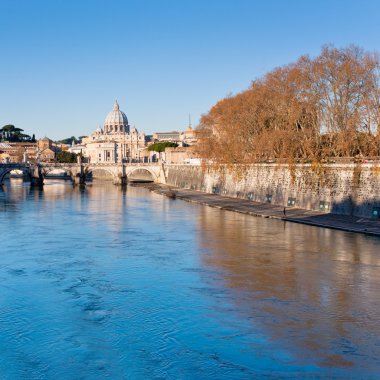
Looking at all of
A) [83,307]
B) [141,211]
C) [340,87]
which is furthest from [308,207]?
[83,307]

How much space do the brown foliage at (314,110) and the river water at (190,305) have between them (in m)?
12.3

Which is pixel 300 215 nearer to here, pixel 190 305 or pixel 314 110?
pixel 314 110

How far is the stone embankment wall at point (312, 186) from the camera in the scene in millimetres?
44125

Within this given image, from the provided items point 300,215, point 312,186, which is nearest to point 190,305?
point 300,215

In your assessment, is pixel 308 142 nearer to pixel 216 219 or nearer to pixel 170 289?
pixel 216 219

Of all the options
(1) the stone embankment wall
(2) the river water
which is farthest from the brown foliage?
(2) the river water

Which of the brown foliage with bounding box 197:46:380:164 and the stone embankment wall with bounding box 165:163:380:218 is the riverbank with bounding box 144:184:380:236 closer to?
the stone embankment wall with bounding box 165:163:380:218

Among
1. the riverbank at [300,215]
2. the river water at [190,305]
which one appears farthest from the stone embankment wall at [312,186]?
the river water at [190,305]

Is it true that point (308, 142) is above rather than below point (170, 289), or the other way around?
above

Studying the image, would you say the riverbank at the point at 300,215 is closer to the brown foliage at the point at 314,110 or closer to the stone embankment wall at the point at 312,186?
the stone embankment wall at the point at 312,186

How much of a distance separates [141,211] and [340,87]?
2177 cm

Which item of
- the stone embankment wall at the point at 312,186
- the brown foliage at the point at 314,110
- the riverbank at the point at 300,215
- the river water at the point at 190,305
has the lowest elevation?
A: the river water at the point at 190,305

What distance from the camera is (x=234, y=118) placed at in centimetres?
6981

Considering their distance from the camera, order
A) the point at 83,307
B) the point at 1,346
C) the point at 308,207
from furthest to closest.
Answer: the point at 308,207, the point at 83,307, the point at 1,346
